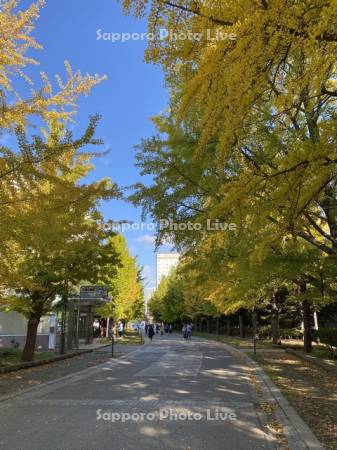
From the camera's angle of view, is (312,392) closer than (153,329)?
Yes

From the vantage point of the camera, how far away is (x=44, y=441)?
5.79 m

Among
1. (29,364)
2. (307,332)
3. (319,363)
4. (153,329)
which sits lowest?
(29,364)

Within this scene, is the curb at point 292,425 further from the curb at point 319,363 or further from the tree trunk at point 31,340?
the tree trunk at point 31,340

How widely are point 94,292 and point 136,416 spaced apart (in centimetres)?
1624

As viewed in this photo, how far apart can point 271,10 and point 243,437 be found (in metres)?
5.34

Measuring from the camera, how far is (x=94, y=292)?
23047 mm

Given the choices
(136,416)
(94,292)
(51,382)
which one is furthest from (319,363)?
(94,292)

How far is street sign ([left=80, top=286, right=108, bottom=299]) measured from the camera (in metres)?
22.8

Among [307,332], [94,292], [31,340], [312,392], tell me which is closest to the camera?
[312,392]

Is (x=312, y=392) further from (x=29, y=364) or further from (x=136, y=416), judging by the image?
(x=29, y=364)

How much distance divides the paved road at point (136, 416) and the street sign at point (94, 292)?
35.2ft

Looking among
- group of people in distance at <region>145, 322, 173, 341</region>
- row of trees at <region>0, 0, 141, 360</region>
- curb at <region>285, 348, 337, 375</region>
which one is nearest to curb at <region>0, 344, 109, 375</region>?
row of trees at <region>0, 0, 141, 360</region>

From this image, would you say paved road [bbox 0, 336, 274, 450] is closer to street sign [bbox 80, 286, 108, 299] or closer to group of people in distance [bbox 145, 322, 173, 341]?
street sign [bbox 80, 286, 108, 299]

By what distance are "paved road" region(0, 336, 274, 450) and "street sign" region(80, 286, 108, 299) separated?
10.7 metres
